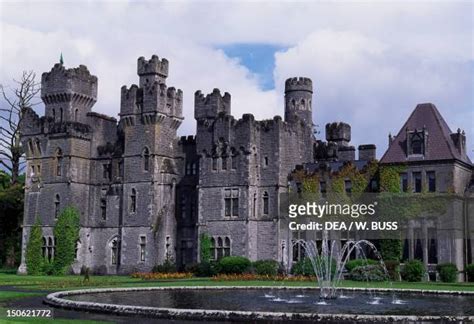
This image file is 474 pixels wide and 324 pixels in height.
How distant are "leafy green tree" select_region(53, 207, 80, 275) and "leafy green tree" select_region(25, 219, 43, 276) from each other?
137 cm

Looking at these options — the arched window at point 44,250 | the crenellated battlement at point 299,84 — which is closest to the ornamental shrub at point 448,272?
the crenellated battlement at point 299,84

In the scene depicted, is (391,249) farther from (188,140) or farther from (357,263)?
(188,140)

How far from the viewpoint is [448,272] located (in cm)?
4259

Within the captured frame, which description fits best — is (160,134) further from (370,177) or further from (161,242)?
(370,177)

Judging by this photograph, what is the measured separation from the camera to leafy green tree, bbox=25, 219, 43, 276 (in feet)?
178

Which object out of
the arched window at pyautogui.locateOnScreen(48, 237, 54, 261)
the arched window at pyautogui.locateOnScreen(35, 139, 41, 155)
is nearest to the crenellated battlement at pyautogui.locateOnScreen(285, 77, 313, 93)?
the arched window at pyautogui.locateOnScreen(35, 139, 41, 155)

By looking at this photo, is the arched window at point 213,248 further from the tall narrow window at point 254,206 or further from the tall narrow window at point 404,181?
the tall narrow window at point 404,181

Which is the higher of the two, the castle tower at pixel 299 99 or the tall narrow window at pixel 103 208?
the castle tower at pixel 299 99

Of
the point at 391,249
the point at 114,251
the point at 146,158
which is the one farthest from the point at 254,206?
the point at 114,251

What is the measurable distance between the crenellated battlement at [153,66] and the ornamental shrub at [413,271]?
2564 cm

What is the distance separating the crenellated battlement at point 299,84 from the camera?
192 feet

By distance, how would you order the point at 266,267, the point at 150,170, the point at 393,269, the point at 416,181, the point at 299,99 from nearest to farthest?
the point at 393,269
the point at 416,181
the point at 266,267
the point at 150,170
the point at 299,99

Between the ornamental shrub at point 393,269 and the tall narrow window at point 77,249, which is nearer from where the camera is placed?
the ornamental shrub at point 393,269

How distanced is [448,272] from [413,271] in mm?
2031
